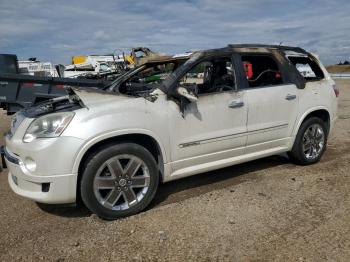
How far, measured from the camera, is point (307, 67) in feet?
19.8

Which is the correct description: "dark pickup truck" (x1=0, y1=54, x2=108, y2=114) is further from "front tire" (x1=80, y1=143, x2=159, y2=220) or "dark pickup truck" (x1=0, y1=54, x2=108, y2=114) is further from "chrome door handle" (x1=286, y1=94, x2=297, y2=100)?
"front tire" (x1=80, y1=143, x2=159, y2=220)

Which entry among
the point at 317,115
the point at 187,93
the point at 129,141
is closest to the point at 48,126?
the point at 129,141

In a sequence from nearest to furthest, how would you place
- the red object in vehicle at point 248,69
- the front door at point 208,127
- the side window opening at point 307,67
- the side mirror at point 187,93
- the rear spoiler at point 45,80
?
the side mirror at point 187,93, the front door at point 208,127, the red object in vehicle at point 248,69, the side window opening at point 307,67, the rear spoiler at point 45,80

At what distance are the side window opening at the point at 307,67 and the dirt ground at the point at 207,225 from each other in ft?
5.04

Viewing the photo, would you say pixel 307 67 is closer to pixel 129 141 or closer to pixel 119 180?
pixel 129 141

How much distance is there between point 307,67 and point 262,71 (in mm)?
976

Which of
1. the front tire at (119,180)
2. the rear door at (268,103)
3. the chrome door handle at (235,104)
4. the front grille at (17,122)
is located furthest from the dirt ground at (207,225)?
the chrome door handle at (235,104)

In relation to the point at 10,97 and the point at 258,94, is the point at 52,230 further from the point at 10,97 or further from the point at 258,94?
the point at 10,97

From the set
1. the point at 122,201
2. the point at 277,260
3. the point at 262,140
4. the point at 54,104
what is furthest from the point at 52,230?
the point at 262,140

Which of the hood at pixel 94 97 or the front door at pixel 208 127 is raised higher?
the hood at pixel 94 97

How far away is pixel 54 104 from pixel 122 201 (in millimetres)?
1364

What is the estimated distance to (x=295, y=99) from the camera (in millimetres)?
5410

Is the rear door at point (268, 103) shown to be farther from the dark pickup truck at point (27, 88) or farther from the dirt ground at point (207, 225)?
the dark pickup truck at point (27, 88)

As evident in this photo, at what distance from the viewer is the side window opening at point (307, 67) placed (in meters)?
5.79
